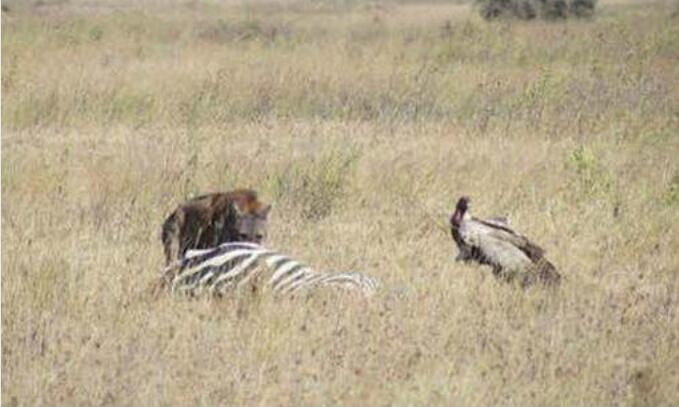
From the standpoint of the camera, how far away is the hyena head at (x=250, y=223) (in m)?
6.36

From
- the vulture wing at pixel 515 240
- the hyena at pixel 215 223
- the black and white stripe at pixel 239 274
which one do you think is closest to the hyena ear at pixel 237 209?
the hyena at pixel 215 223

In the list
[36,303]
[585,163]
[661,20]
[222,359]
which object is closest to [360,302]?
[222,359]

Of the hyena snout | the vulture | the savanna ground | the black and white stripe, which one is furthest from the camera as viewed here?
the vulture

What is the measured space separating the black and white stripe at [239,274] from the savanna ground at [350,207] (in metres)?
0.13

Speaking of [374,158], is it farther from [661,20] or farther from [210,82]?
[661,20]

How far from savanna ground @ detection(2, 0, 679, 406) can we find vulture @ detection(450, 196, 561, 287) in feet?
0.43

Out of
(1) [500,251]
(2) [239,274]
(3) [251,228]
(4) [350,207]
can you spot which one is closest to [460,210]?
(1) [500,251]

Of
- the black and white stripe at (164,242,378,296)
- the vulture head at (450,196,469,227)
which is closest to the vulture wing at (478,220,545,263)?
the vulture head at (450,196,469,227)

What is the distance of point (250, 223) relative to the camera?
637cm

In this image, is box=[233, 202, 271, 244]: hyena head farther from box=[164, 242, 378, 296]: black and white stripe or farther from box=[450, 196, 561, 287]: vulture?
box=[450, 196, 561, 287]: vulture

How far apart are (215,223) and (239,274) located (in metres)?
0.69

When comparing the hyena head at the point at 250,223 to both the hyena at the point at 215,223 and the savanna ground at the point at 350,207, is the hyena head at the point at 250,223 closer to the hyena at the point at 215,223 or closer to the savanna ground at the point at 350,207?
the hyena at the point at 215,223

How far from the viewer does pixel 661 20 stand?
70.5ft

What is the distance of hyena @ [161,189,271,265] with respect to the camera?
6.40 metres
